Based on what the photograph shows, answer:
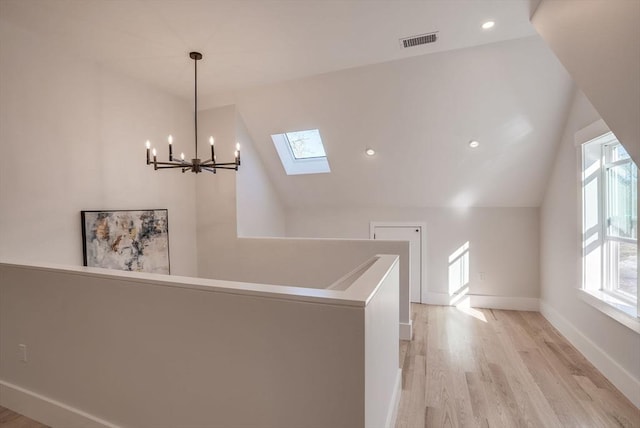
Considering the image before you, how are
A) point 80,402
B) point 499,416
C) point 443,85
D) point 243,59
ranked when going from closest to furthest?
point 80,402
point 499,416
point 243,59
point 443,85

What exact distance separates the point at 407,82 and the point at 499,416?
10.1 ft

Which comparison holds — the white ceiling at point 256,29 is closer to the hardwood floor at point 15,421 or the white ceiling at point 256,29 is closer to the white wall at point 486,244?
the white wall at point 486,244

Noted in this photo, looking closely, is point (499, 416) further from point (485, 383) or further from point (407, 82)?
point (407, 82)

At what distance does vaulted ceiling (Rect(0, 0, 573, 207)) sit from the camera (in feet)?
7.82

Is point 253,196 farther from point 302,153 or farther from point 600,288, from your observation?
point 600,288

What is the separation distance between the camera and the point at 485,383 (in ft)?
7.93

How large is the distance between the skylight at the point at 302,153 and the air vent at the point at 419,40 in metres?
1.93

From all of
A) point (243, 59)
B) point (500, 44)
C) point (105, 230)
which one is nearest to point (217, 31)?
point (243, 59)

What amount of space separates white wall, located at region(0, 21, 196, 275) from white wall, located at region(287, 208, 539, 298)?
11.2 feet

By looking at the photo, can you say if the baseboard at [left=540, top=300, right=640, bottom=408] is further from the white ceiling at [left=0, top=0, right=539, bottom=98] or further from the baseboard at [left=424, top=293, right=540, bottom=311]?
the white ceiling at [left=0, top=0, right=539, bottom=98]

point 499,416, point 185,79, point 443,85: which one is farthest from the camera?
point 185,79

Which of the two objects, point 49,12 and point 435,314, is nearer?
point 49,12

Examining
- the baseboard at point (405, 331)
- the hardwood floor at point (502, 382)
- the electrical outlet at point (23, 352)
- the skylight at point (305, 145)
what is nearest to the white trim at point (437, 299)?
the hardwood floor at point (502, 382)

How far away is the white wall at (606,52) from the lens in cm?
143
